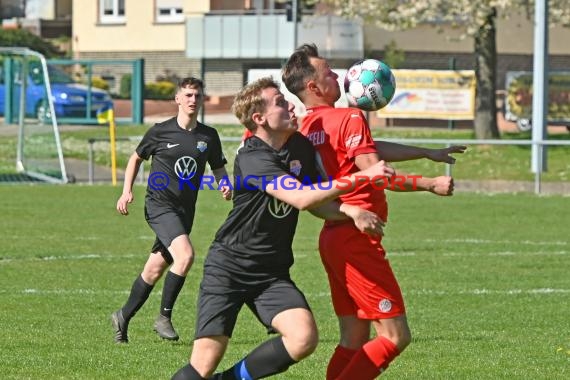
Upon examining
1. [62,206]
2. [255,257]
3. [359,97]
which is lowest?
[62,206]

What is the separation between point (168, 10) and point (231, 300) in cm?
4469

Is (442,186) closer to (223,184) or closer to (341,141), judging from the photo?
(341,141)

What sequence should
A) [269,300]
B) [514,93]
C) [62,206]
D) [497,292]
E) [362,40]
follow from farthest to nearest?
[362,40] < [514,93] < [62,206] < [497,292] < [269,300]

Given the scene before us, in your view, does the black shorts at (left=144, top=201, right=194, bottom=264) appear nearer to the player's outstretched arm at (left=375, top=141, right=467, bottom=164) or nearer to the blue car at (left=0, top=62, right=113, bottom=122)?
the player's outstretched arm at (left=375, top=141, right=467, bottom=164)

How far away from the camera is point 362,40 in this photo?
43.1 metres

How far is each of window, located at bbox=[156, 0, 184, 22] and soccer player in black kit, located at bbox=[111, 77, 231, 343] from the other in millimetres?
39908

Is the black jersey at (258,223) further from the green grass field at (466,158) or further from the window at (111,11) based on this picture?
the window at (111,11)

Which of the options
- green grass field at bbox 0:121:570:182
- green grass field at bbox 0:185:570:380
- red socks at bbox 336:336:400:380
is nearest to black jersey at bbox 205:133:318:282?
red socks at bbox 336:336:400:380

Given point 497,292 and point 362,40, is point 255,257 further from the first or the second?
point 362,40

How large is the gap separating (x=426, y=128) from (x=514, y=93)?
3.16m

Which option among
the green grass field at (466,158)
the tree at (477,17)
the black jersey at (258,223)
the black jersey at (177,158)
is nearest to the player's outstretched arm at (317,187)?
the black jersey at (258,223)

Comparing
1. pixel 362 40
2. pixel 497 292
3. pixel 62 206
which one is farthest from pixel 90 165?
pixel 362 40

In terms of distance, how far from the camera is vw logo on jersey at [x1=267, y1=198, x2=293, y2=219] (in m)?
6.43

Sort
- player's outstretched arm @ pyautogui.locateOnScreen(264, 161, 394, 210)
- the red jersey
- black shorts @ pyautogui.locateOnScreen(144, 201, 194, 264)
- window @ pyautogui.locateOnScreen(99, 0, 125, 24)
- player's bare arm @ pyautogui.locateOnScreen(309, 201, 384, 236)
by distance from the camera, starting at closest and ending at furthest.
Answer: player's outstretched arm @ pyautogui.locateOnScreen(264, 161, 394, 210) < player's bare arm @ pyautogui.locateOnScreen(309, 201, 384, 236) < the red jersey < black shorts @ pyautogui.locateOnScreen(144, 201, 194, 264) < window @ pyautogui.locateOnScreen(99, 0, 125, 24)
